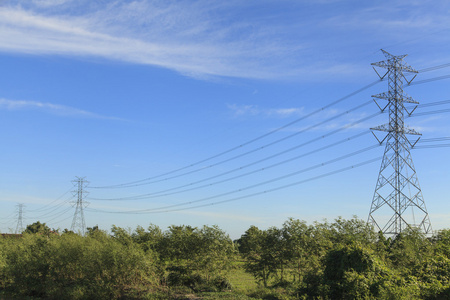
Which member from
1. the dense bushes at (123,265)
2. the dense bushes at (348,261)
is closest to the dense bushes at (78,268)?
the dense bushes at (123,265)

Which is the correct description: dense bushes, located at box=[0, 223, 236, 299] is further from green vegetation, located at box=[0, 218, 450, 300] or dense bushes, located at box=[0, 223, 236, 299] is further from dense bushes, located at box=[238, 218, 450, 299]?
dense bushes, located at box=[238, 218, 450, 299]

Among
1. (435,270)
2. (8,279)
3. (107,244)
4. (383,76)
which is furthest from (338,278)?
(8,279)

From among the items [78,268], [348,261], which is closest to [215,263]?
[78,268]

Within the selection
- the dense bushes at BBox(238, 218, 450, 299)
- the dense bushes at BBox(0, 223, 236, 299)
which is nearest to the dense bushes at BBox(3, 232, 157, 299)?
the dense bushes at BBox(0, 223, 236, 299)

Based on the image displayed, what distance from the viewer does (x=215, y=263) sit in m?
35.6

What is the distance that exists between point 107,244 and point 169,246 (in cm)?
593

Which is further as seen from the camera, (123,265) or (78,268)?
(78,268)

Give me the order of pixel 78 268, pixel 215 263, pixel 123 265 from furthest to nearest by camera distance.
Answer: pixel 78 268, pixel 215 263, pixel 123 265

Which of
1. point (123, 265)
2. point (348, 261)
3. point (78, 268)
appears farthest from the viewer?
point (78, 268)

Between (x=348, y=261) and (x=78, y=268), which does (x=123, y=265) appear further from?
(x=348, y=261)

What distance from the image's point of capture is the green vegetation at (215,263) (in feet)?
77.3

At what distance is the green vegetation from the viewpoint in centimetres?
2356

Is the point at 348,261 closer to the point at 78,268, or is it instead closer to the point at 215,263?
the point at 215,263

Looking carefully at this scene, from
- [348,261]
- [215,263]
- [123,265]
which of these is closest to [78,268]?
[123,265]
